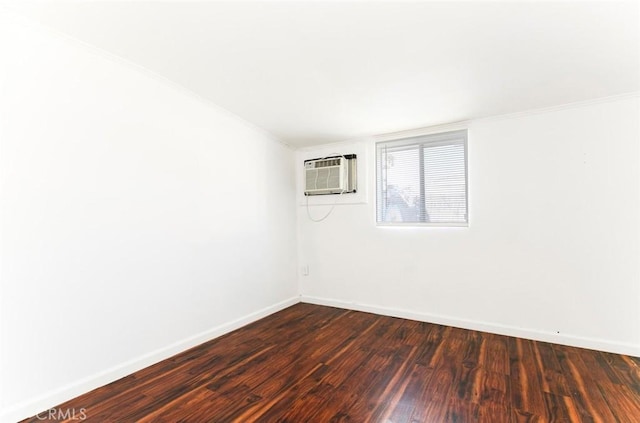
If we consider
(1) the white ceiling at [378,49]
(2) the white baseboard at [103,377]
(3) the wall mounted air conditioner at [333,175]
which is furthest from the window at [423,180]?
(2) the white baseboard at [103,377]

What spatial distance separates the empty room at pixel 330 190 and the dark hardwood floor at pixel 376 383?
2 centimetres

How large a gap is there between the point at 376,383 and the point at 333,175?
2236 mm

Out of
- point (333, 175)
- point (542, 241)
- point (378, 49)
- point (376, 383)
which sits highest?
point (378, 49)

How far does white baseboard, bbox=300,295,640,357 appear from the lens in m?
2.24

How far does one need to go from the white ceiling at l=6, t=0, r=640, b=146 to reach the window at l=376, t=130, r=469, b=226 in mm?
462

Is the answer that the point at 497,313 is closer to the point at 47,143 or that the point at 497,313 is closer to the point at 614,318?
the point at 614,318

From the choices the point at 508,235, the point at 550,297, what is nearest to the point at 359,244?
the point at 508,235

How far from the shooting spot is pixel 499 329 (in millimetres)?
2637

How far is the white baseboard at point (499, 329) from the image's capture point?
2.24 m

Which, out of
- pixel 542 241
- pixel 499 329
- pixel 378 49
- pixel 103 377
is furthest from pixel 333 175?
pixel 103 377

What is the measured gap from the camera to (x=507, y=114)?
260 cm

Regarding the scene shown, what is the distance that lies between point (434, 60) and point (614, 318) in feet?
8.00

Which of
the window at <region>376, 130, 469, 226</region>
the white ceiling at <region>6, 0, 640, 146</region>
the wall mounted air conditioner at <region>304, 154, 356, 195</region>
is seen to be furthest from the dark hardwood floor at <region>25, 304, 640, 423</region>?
the white ceiling at <region>6, 0, 640, 146</region>

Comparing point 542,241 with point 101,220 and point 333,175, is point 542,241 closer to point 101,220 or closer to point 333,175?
point 333,175
